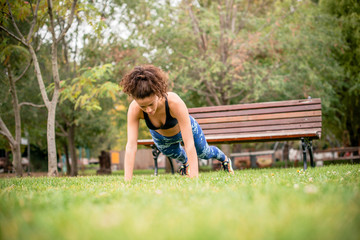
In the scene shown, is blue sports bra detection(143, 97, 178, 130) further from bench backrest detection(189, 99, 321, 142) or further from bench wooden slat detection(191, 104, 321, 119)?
bench wooden slat detection(191, 104, 321, 119)

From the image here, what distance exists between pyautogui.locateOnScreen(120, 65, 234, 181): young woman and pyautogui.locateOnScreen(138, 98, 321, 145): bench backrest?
156 centimetres

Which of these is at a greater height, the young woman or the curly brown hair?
the curly brown hair

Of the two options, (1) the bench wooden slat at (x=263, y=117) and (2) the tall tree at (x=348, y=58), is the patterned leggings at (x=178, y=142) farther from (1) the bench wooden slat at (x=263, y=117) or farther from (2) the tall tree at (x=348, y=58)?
(2) the tall tree at (x=348, y=58)

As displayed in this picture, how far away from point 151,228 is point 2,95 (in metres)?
10.1

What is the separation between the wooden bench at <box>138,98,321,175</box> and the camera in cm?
658

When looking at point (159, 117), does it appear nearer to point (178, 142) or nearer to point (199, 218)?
point (178, 142)

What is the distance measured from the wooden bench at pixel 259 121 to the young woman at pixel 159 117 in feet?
4.33

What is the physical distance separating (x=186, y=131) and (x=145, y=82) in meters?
0.92

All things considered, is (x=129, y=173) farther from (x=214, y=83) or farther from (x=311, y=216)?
(x=214, y=83)

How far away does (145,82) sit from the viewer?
3670 mm

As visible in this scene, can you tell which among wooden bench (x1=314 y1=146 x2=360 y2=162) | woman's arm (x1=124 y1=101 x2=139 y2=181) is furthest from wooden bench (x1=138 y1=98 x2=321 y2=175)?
wooden bench (x1=314 y1=146 x2=360 y2=162)

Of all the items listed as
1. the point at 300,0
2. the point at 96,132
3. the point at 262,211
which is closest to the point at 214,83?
the point at 300,0

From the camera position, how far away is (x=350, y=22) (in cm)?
1285

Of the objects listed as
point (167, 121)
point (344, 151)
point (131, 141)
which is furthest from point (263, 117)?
point (344, 151)
